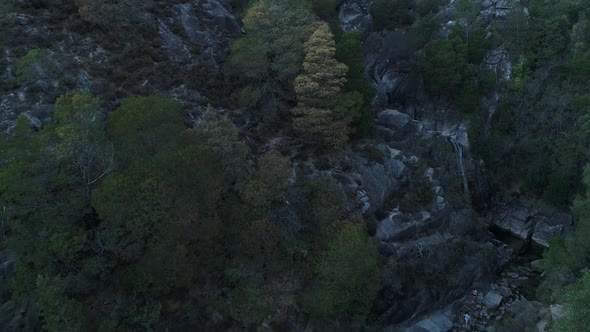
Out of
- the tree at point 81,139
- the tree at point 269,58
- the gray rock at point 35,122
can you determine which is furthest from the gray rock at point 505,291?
the gray rock at point 35,122

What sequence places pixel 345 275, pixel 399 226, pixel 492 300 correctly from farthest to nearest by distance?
pixel 492 300
pixel 399 226
pixel 345 275

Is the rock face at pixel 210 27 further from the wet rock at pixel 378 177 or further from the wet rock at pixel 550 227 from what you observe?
the wet rock at pixel 550 227

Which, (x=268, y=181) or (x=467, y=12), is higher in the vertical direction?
(x=467, y=12)

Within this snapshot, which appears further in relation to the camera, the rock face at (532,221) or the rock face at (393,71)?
the rock face at (393,71)

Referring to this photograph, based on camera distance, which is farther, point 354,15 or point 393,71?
point 354,15

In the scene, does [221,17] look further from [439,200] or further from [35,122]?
[439,200]

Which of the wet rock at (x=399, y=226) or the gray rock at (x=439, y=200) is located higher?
the gray rock at (x=439, y=200)

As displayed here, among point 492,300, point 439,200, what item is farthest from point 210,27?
point 492,300
